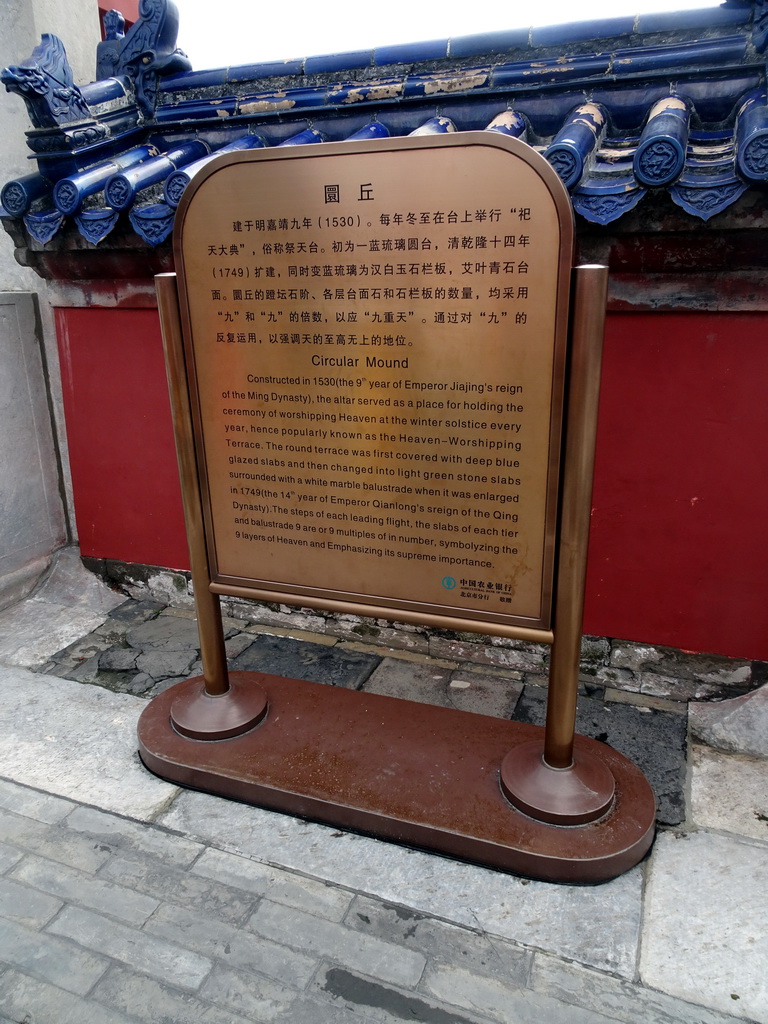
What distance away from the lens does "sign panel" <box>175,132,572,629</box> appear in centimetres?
210

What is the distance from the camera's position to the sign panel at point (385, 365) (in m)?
2.10

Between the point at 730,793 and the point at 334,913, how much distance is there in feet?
5.14

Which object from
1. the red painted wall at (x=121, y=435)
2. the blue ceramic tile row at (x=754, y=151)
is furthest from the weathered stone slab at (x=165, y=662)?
the blue ceramic tile row at (x=754, y=151)

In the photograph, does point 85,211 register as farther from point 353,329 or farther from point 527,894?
point 527,894

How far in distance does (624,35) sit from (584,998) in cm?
360

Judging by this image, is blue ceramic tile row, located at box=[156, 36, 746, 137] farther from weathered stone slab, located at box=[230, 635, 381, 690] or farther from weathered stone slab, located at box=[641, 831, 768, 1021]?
weathered stone slab, located at box=[641, 831, 768, 1021]

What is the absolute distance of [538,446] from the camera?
2221mm

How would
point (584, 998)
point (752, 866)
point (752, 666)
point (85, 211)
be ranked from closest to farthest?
point (584, 998)
point (752, 866)
point (752, 666)
point (85, 211)

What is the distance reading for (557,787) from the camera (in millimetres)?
2480

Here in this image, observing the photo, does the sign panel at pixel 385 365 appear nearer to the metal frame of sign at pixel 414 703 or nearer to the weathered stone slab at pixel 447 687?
the metal frame of sign at pixel 414 703

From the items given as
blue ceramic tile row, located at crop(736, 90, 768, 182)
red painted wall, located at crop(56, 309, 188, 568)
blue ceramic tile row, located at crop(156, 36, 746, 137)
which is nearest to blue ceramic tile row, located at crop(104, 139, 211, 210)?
blue ceramic tile row, located at crop(156, 36, 746, 137)

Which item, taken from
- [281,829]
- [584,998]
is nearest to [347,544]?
[281,829]

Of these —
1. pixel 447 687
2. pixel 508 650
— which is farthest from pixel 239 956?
pixel 508 650

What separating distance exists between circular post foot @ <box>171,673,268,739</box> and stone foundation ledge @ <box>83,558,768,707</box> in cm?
92
